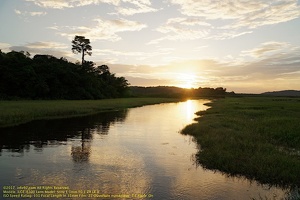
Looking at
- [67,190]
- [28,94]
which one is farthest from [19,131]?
[28,94]

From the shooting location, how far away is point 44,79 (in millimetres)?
81688

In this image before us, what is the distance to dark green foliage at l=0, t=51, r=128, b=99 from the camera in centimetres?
7562

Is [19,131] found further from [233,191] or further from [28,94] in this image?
[28,94]

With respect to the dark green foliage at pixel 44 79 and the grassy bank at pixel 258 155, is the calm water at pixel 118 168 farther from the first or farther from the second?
the dark green foliage at pixel 44 79

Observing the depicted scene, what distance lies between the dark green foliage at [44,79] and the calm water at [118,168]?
54.4 metres

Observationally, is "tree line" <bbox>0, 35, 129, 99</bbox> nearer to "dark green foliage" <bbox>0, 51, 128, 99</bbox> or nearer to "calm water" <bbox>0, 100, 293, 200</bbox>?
"dark green foliage" <bbox>0, 51, 128, 99</bbox>

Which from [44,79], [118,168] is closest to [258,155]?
[118,168]

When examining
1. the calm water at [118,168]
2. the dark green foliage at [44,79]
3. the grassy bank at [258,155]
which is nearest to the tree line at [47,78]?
the dark green foliage at [44,79]

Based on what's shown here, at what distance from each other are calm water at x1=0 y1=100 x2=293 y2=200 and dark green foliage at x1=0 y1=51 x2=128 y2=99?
178 ft

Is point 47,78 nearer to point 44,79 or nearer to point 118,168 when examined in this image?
point 44,79

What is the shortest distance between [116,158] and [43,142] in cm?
856

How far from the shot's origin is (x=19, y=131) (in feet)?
93.9

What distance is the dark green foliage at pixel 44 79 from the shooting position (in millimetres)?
75625

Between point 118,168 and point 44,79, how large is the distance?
7198 cm
